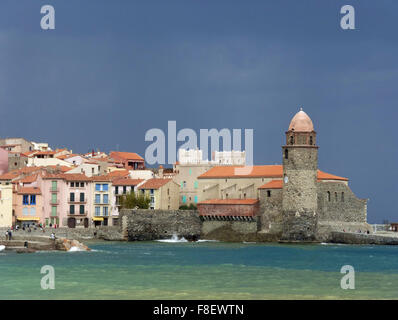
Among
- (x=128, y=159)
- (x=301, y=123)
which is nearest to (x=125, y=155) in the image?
(x=128, y=159)

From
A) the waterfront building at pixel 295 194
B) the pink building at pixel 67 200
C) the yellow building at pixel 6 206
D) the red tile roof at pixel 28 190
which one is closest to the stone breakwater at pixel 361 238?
the waterfront building at pixel 295 194

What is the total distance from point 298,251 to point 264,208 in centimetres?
1211

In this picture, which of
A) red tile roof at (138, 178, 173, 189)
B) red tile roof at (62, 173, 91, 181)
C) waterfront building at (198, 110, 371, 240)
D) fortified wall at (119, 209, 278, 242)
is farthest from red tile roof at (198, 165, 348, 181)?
red tile roof at (62, 173, 91, 181)

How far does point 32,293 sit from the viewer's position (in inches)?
1260

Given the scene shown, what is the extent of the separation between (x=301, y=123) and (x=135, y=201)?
52.3 feet

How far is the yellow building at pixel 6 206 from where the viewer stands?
72.5 metres

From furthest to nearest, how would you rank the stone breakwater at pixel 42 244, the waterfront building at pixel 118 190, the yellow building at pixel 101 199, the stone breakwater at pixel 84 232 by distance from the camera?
the waterfront building at pixel 118 190 < the yellow building at pixel 101 199 < the stone breakwater at pixel 84 232 < the stone breakwater at pixel 42 244

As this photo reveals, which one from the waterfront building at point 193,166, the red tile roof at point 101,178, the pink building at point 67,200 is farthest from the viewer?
the waterfront building at point 193,166

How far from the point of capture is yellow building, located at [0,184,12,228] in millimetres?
72500

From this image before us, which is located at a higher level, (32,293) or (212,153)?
(212,153)

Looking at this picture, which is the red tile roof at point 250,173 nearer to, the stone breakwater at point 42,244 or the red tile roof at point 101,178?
the red tile roof at point 101,178

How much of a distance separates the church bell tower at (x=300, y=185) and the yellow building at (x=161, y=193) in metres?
13.6
